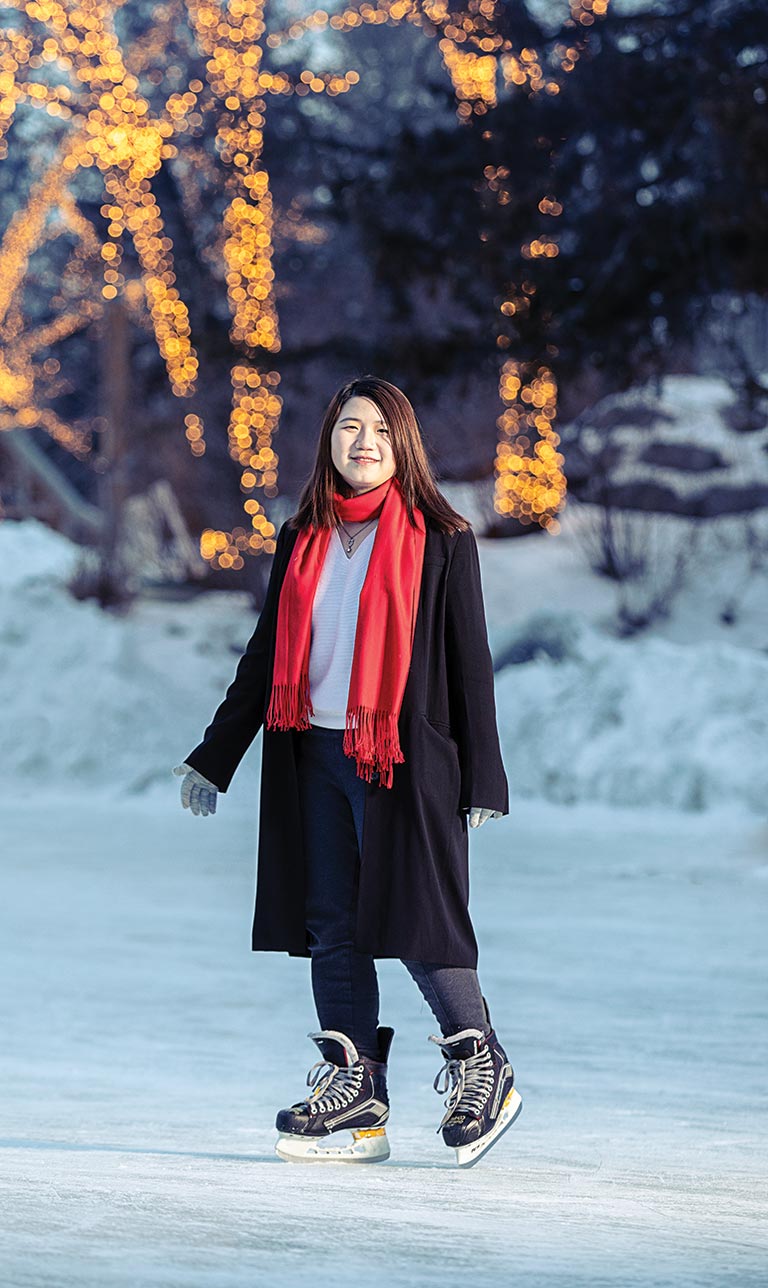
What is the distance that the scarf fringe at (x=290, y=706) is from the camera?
390 cm

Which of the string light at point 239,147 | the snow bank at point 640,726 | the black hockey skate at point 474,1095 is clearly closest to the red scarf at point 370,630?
the black hockey skate at point 474,1095

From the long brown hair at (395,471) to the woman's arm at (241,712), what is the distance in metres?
0.10

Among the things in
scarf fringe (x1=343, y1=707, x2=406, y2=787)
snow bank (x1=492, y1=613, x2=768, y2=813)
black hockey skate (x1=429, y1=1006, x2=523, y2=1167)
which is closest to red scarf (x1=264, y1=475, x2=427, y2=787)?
scarf fringe (x1=343, y1=707, x2=406, y2=787)

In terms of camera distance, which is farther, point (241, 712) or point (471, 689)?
point (241, 712)

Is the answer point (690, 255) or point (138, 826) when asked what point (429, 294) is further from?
point (138, 826)

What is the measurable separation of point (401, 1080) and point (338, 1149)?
4.07 feet

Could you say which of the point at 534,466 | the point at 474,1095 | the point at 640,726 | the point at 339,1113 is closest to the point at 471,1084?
the point at 474,1095

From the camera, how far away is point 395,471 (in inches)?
160

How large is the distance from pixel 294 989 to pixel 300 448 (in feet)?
56.9

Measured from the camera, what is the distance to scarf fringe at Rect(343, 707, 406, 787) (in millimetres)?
3785

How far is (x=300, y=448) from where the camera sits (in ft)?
77.3

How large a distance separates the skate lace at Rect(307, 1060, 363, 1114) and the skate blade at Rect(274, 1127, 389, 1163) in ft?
0.21

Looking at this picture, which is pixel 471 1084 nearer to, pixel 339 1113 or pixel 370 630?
pixel 339 1113

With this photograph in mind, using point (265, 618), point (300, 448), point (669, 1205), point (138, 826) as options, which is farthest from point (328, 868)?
point (300, 448)
